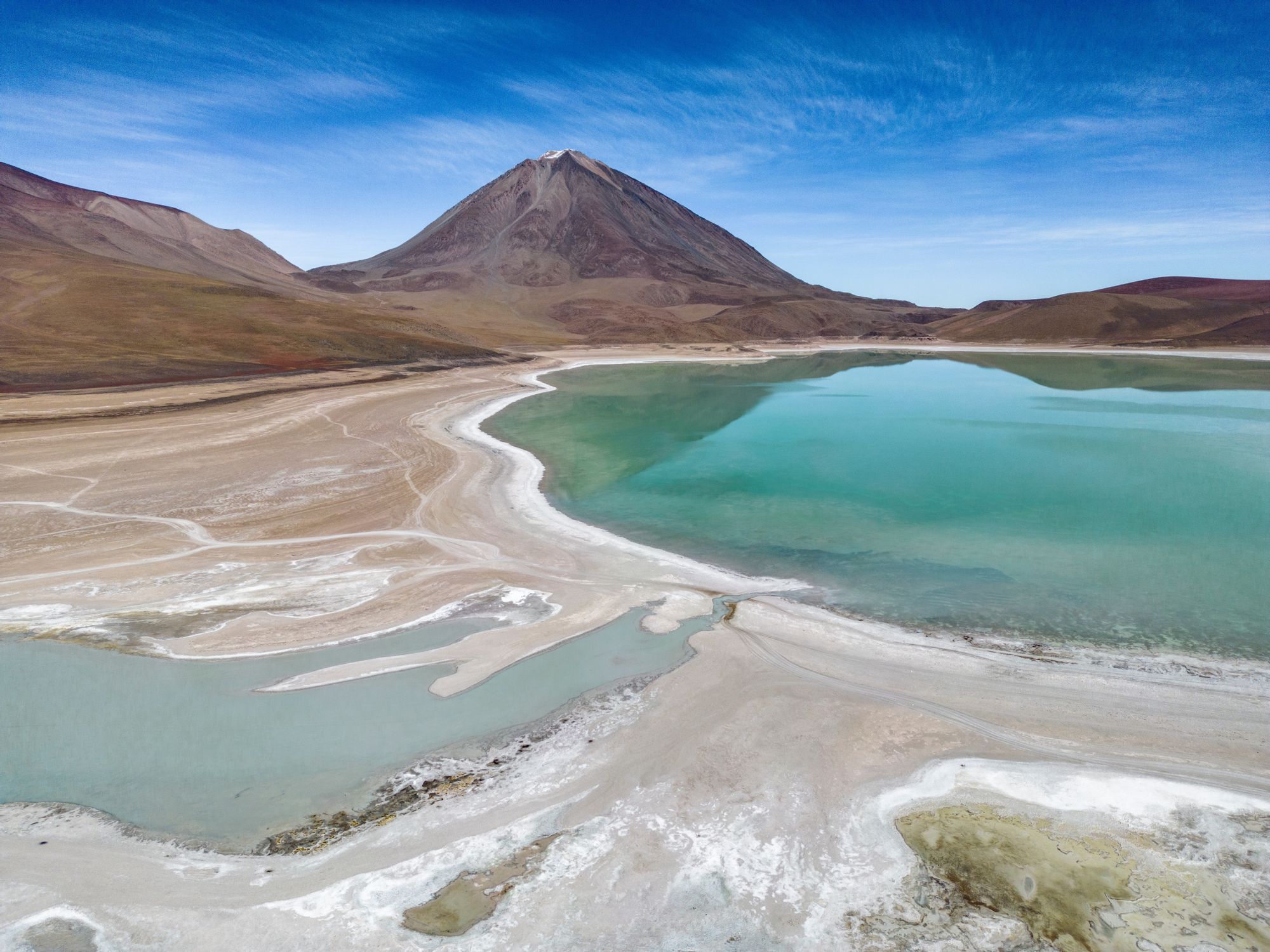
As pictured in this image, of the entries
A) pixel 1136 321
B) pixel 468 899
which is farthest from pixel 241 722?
pixel 1136 321

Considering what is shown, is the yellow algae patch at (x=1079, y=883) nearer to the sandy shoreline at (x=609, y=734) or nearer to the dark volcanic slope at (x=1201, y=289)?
the sandy shoreline at (x=609, y=734)

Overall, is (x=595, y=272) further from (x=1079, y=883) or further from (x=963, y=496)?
(x=1079, y=883)

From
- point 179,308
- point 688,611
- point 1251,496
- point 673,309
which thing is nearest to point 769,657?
point 688,611

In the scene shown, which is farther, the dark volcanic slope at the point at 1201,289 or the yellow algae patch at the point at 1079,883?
the dark volcanic slope at the point at 1201,289

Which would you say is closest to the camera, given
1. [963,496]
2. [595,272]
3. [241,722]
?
[241,722]

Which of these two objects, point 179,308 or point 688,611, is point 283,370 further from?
point 688,611

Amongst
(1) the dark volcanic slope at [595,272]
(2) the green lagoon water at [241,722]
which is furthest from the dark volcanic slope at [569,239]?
(2) the green lagoon water at [241,722]

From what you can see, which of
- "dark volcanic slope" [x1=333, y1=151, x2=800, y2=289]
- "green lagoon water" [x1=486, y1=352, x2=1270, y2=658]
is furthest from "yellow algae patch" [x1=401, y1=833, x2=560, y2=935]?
"dark volcanic slope" [x1=333, y1=151, x2=800, y2=289]
